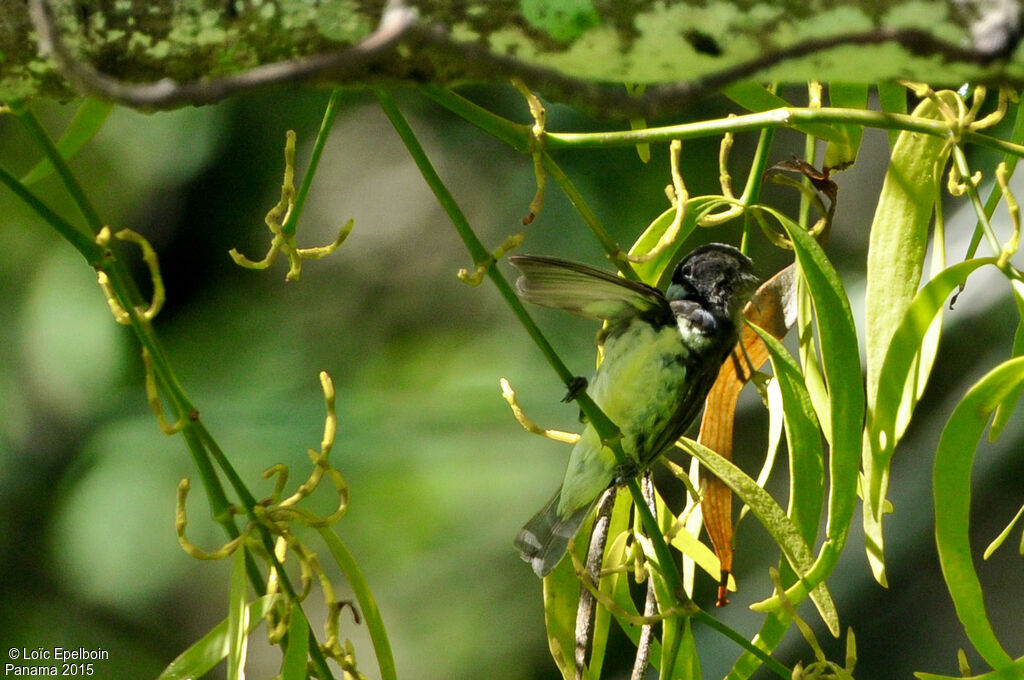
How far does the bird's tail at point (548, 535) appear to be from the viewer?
0.65 meters

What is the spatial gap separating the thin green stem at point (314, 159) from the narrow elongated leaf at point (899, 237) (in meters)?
0.27

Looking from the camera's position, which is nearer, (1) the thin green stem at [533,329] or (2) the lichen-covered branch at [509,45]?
(2) the lichen-covered branch at [509,45]

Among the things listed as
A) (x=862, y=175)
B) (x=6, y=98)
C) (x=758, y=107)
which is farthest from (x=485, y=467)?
(x=6, y=98)

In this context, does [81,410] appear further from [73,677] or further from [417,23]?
[417,23]

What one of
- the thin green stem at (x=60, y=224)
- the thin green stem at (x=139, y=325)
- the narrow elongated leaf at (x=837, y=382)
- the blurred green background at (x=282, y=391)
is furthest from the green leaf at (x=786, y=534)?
the blurred green background at (x=282, y=391)

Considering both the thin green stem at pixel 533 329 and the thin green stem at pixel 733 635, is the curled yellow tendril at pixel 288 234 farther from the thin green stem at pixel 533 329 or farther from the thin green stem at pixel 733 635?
the thin green stem at pixel 733 635

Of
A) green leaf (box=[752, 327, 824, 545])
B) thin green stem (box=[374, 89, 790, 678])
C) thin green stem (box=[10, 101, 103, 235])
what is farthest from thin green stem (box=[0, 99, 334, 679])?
green leaf (box=[752, 327, 824, 545])

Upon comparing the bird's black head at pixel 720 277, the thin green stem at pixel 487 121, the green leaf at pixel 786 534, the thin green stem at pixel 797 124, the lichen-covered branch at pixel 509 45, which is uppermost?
the lichen-covered branch at pixel 509 45

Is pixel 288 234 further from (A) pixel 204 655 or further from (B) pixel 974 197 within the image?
(B) pixel 974 197

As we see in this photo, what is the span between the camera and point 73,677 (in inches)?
66.2

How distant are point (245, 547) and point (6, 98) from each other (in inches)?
9.4

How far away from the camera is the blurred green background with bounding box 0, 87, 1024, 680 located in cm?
186

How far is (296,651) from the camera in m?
0.50

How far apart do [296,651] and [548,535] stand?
0.22 meters
